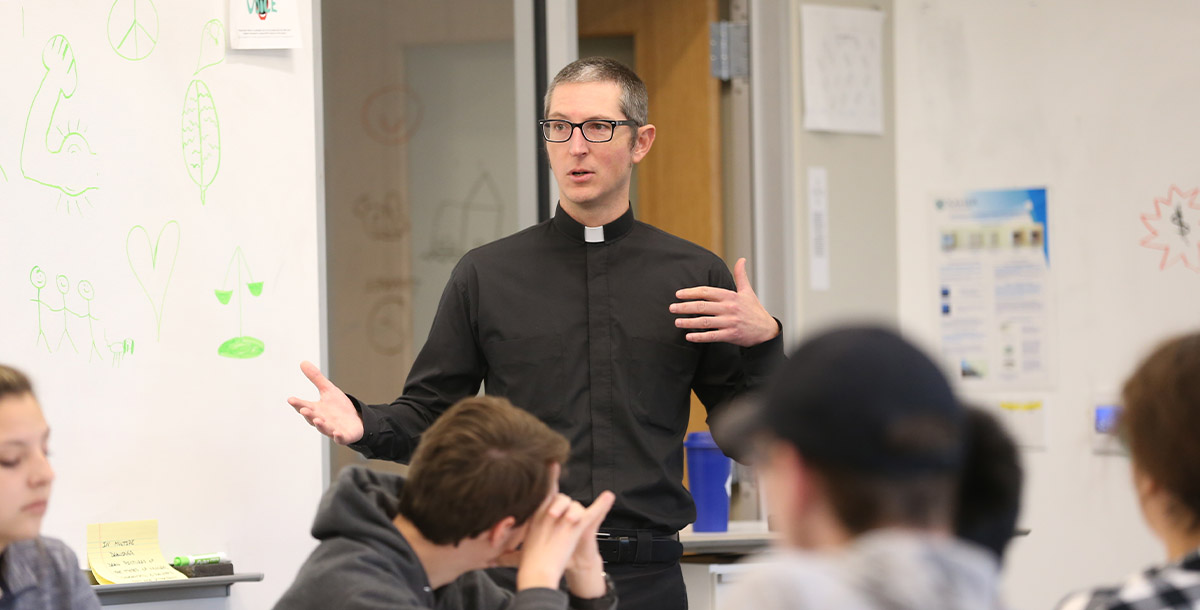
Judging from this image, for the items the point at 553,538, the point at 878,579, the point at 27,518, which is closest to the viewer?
the point at 878,579

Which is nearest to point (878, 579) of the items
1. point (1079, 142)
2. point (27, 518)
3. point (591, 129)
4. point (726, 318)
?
point (27, 518)

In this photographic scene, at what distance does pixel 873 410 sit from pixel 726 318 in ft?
3.86

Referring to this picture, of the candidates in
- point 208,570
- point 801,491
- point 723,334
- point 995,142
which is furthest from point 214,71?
point 995,142

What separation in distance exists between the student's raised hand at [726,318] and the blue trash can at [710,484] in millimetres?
1045

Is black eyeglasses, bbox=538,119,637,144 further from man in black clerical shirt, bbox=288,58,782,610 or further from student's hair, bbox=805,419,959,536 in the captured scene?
student's hair, bbox=805,419,959,536

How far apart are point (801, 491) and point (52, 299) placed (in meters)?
1.84

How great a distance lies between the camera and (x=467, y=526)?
1.45 m

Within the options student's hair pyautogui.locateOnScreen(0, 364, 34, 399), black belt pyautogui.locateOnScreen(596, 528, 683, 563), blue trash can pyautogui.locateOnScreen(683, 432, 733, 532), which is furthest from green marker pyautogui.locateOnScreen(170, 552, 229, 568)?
blue trash can pyautogui.locateOnScreen(683, 432, 733, 532)

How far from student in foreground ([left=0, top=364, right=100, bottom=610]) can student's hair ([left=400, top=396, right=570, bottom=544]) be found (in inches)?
16.9

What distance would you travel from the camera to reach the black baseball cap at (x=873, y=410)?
0.86 meters

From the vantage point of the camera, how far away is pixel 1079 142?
3.57m

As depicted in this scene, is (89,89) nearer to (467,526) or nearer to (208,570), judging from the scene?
(208,570)

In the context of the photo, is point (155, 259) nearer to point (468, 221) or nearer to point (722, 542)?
point (468, 221)

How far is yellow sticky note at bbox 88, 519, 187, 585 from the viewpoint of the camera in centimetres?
225
